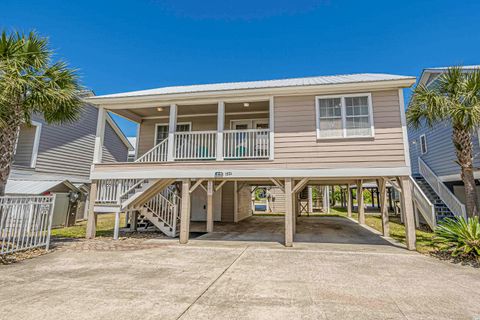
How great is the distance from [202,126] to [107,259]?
7.64 meters

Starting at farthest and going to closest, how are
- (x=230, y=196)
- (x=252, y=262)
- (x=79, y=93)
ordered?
(x=230, y=196) → (x=79, y=93) → (x=252, y=262)


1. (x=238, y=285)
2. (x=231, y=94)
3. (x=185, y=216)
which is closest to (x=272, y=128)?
(x=231, y=94)

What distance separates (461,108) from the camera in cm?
738

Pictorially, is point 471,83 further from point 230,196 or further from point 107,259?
point 107,259

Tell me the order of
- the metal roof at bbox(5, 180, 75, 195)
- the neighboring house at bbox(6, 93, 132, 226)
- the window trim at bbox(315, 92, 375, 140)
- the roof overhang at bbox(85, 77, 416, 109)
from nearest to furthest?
the roof overhang at bbox(85, 77, 416, 109)
the window trim at bbox(315, 92, 375, 140)
the metal roof at bbox(5, 180, 75, 195)
the neighboring house at bbox(6, 93, 132, 226)

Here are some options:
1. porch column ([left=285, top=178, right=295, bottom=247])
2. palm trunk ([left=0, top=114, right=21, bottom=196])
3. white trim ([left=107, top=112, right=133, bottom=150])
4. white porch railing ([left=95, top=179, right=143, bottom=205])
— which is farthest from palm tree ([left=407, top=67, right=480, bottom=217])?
white trim ([left=107, top=112, right=133, bottom=150])

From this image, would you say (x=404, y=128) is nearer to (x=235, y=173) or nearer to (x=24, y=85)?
(x=235, y=173)

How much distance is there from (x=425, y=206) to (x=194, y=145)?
10.2 meters

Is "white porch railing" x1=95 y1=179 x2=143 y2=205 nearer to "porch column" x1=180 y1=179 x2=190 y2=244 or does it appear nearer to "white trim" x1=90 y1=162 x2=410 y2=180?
"white trim" x1=90 y1=162 x2=410 y2=180

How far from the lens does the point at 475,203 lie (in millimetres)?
7395

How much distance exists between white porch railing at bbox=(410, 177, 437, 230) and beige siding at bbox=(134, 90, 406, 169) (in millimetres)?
4433

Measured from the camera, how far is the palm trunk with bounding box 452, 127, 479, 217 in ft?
24.6

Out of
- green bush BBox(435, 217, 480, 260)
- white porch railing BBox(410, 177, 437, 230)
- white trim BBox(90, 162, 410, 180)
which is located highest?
white trim BBox(90, 162, 410, 180)

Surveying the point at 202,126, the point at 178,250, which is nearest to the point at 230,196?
the point at 202,126
